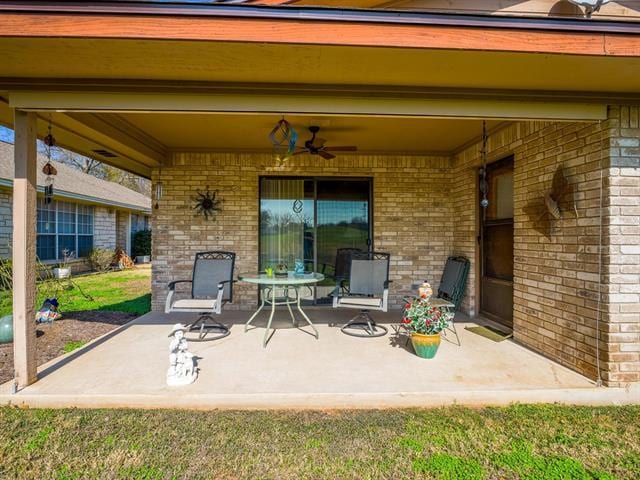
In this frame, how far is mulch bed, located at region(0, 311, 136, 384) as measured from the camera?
3.43m

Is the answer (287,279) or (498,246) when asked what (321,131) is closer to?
(287,279)

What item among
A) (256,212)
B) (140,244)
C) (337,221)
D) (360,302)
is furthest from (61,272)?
(360,302)

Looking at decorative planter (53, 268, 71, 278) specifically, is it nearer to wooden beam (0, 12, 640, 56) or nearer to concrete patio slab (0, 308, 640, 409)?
concrete patio slab (0, 308, 640, 409)

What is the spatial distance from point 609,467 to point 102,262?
42.8ft

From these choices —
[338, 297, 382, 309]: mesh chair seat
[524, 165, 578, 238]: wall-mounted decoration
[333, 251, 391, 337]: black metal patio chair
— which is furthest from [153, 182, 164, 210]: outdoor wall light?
[524, 165, 578, 238]: wall-mounted decoration

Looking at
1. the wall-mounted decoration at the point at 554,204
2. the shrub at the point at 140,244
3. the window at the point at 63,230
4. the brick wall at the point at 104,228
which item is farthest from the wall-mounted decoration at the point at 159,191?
the shrub at the point at 140,244

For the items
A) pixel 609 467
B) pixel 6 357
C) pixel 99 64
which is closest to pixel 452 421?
pixel 609 467

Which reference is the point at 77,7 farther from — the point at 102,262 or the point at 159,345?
the point at 102,262

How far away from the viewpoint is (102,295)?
23.8 feet

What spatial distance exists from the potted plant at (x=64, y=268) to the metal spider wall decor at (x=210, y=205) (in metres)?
5.12

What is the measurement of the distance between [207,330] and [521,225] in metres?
3.86

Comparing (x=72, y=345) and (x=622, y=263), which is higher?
(x=622, y=263)

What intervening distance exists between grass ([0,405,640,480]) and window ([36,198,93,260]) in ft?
28.7

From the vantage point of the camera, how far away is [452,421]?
2379 mm
